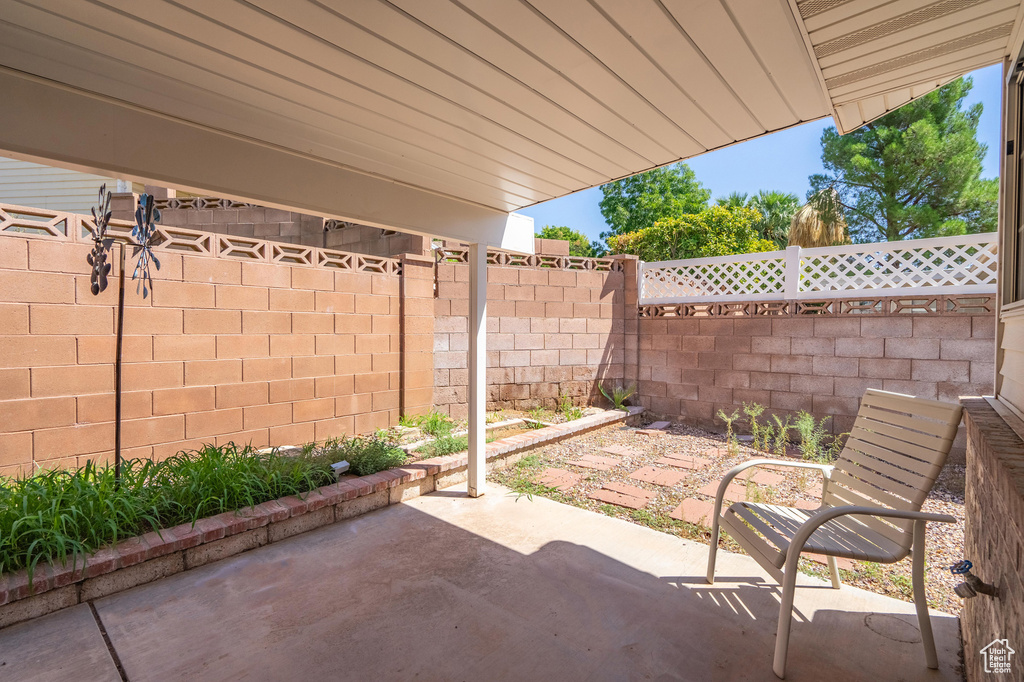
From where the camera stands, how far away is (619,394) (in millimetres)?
6539

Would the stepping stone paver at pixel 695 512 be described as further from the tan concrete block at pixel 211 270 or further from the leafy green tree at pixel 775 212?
the leafy green tree at pixel 775 212

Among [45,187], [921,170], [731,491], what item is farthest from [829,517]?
[921,170]

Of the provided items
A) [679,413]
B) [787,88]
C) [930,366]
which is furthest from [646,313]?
[787,88]

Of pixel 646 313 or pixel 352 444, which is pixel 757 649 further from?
pixel 646 313

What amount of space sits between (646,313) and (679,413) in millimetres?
1367

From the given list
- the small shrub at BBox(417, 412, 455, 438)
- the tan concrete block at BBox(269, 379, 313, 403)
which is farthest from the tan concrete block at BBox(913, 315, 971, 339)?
the tan concrete block at BBox(269, 379, 313, 403)

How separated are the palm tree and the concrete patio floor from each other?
15417 millimetres

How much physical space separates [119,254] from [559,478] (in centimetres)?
367

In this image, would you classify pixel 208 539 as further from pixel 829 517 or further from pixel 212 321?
pixel 829 517

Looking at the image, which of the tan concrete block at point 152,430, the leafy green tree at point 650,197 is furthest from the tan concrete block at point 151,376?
the leafy green tree at point 650,197

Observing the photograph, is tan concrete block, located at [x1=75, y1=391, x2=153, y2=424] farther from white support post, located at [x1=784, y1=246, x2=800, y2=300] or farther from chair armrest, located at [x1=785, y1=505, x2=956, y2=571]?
white support post, located at [x1=784, y1=246, x2=800, y2=300]

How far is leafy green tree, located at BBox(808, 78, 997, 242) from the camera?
41.8ft

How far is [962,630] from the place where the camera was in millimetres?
2047

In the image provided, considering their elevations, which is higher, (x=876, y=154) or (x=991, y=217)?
(x=876, y=154)
